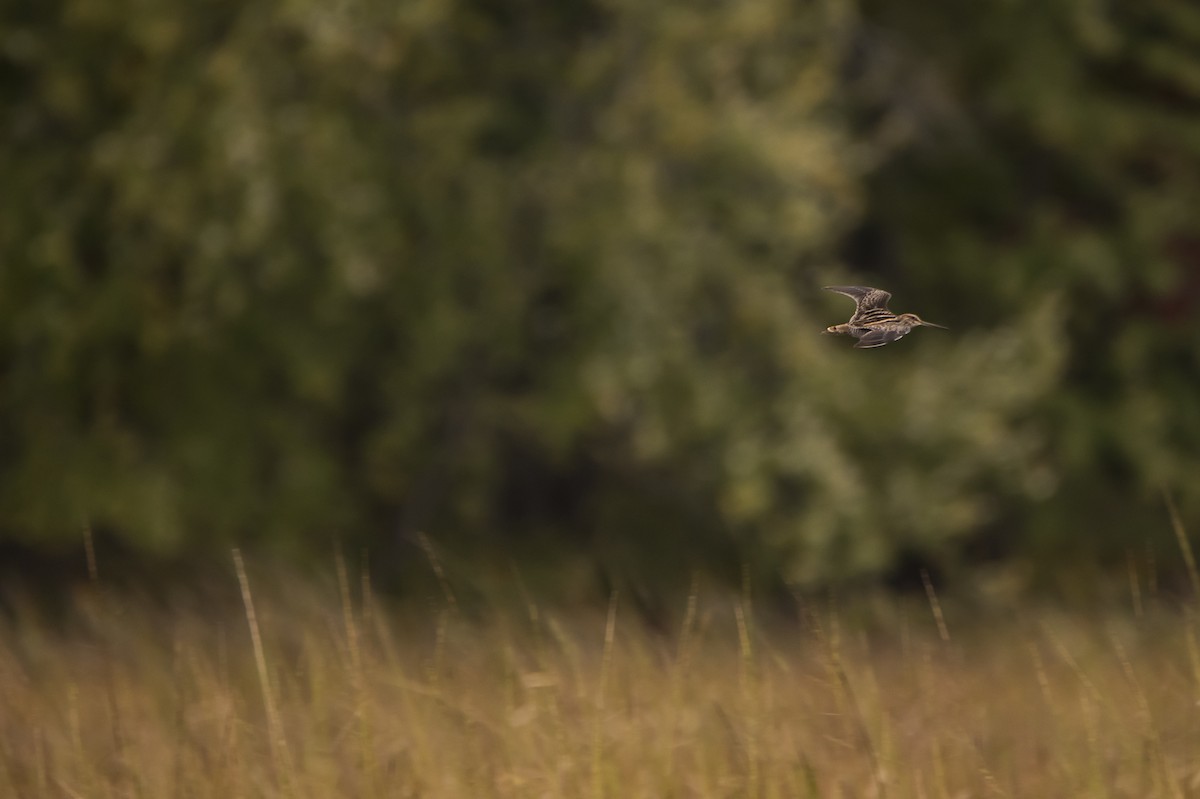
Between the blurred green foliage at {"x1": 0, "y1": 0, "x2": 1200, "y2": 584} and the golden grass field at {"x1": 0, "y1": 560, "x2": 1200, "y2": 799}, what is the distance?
462 cm

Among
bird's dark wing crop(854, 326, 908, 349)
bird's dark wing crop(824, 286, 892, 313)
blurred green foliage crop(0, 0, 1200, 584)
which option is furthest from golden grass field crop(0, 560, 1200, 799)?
blurred green foliage crop(0, 0, 1200, 584)

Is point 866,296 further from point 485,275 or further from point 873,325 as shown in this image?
point 485,275

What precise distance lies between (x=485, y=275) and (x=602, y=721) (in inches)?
252

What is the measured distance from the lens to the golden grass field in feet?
9.21

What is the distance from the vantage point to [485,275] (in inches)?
359

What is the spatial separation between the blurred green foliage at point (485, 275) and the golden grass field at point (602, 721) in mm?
4618

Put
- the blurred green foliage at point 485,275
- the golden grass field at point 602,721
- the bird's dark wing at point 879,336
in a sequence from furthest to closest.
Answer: the blurred green foliage at point 485,275 → the golden grass field at point 602,721 → the bird's dark wing at point 879,336

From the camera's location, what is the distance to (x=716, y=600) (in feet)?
11.7

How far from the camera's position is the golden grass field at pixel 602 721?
9.21 feet

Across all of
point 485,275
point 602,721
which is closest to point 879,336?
point 602,721

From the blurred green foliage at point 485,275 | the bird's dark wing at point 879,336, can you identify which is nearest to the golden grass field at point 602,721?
the bird's dark wing at point 879,336

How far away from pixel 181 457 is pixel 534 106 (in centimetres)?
317

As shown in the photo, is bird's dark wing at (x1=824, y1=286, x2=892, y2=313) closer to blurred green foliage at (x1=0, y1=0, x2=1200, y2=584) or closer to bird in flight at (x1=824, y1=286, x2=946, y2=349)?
bird in flight at (x1=824, y1=286, x2=946, y2=349)

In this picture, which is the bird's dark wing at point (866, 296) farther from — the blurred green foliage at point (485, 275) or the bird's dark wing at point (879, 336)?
the blurred green foliage at point (485, 275)
